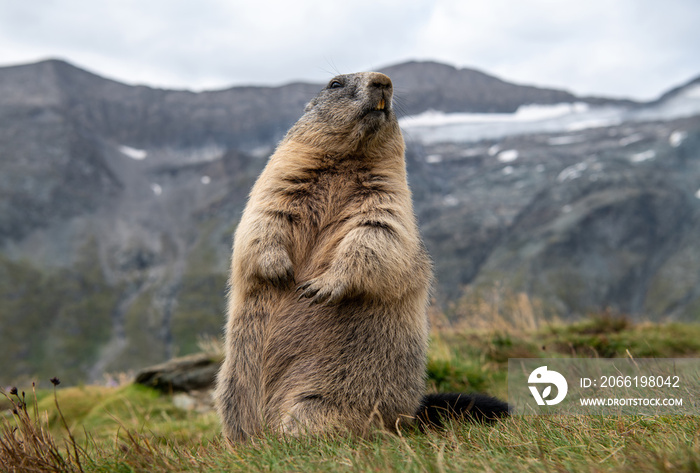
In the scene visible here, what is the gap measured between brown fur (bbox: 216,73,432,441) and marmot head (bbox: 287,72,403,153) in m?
0.02

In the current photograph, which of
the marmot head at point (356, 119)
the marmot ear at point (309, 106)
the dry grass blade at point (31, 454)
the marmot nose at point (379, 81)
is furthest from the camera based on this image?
the marmot ear at point (309, 106)

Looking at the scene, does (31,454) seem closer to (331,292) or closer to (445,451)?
(331,292)

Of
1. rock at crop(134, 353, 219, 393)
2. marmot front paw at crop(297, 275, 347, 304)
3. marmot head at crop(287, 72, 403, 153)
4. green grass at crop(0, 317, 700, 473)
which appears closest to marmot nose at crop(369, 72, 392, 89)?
marmot head at crop(287, 72, 403, 153)

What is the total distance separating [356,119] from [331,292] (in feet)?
6.58

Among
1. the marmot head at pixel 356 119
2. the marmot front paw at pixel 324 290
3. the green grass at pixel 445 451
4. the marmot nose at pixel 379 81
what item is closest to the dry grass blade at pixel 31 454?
the green grass at pixel 445 451

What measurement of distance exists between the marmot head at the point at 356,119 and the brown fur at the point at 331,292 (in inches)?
0.6

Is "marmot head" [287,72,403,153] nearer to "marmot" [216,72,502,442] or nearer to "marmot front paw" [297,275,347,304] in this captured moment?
"marmot" [216,72,502,442]

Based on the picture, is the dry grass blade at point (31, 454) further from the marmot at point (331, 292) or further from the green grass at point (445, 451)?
the marmot at point (331, 292)

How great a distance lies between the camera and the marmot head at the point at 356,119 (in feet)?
16.6

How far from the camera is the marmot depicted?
4.10 m

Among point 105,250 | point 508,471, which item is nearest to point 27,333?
point 105,250

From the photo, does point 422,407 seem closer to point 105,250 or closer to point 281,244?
point 281,244

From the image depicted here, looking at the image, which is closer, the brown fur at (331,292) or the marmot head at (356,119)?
the brown fur at (331,292)

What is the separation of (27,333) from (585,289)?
174167mm
